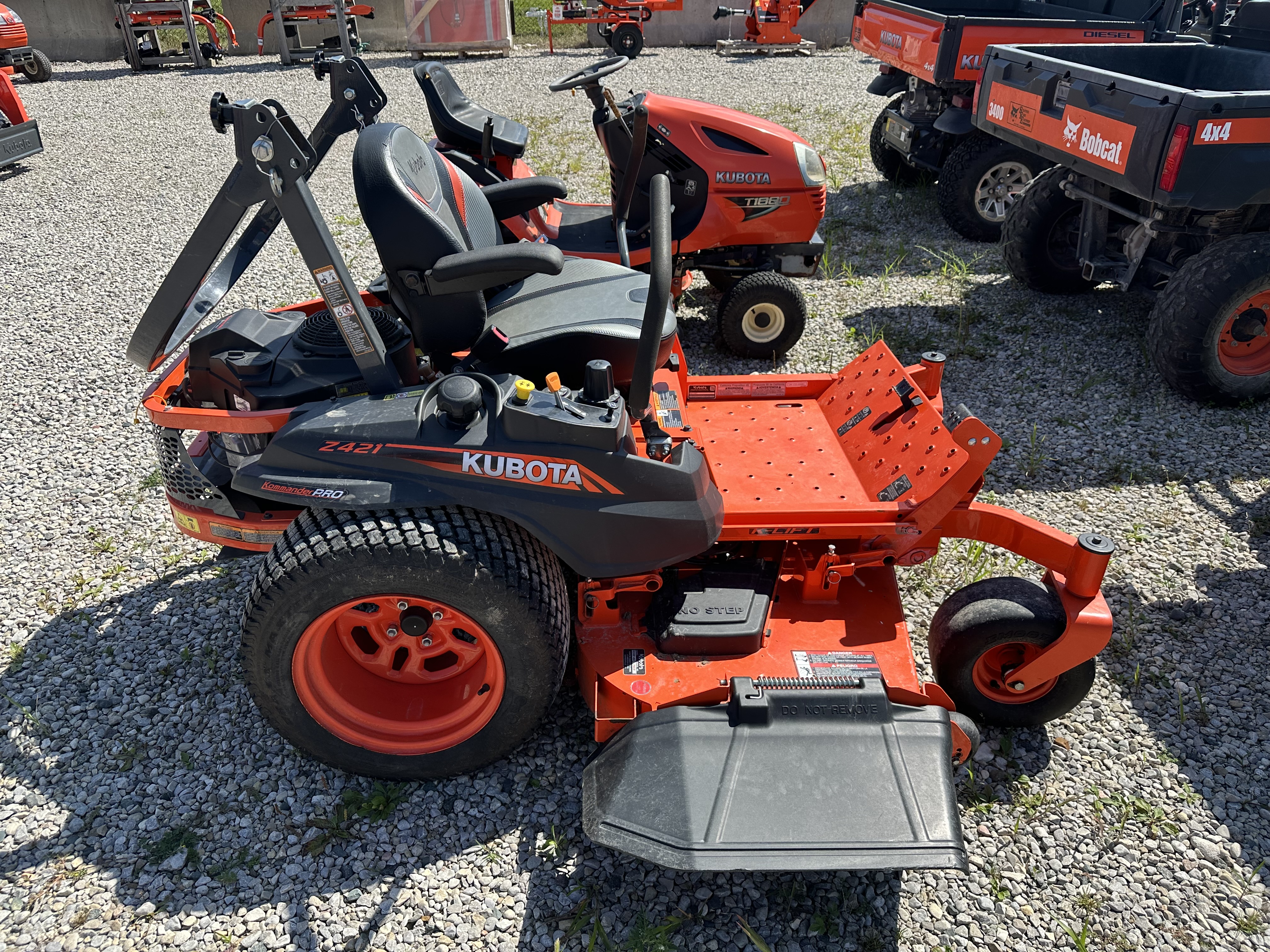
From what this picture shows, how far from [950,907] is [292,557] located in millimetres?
1995

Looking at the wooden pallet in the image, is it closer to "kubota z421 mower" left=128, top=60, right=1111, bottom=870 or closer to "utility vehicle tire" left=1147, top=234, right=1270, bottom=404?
"utility vehicle tire" left=1147, top=234, right=1270, bottom=404

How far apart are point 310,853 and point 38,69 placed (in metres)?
15.2

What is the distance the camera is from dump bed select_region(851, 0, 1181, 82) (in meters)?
6.47

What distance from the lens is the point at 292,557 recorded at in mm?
2299

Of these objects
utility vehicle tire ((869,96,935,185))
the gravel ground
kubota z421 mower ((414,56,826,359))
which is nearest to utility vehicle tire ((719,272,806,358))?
kubota z421 mower ((414,56,826,359))

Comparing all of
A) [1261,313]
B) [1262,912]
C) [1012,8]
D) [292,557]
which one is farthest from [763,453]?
[1012,8]

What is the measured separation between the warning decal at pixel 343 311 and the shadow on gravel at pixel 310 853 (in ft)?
4.29

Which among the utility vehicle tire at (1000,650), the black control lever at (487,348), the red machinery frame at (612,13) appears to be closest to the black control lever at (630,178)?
the black control lever at (487,348)

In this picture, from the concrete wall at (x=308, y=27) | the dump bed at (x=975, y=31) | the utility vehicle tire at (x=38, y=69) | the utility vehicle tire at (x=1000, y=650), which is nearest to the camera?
the utility vehicle tire at (x=1000, y=650)

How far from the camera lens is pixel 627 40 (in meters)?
14.5

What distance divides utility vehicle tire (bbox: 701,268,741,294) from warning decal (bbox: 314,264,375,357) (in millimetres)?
3217

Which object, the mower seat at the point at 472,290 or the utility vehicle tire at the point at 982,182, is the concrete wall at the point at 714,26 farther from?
the mower seat at the point at 472,290

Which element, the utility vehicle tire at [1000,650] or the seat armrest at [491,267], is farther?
the utility vehicle tire at [1000,650]

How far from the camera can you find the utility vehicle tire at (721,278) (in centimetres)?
541
